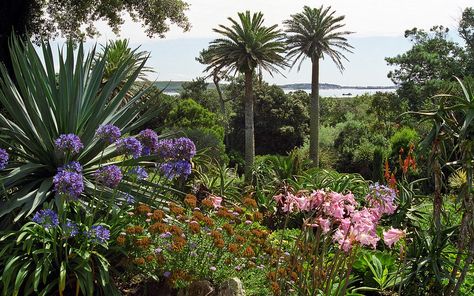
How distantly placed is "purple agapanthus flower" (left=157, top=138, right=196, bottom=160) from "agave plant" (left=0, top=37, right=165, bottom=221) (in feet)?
2.02

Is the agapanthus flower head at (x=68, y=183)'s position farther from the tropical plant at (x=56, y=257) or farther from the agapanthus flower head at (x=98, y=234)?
the agapanthus flower head at (x=98, y=234)

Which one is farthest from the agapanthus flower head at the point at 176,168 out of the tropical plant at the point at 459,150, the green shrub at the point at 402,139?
the green shrub at the point at 402,139

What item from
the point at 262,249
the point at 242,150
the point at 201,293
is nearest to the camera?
the point at 201,293

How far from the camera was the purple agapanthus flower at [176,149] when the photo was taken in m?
4.45

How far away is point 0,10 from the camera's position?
12.8 meters

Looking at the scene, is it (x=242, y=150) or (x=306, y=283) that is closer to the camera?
(x=306, y=283)

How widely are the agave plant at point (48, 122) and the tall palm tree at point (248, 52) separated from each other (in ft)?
84.9

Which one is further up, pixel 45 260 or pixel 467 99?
pixel 467 99

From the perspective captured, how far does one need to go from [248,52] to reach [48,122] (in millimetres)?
26872

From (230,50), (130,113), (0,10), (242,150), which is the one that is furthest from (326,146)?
(130,113)

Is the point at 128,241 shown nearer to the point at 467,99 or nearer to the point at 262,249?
the point at 262,249

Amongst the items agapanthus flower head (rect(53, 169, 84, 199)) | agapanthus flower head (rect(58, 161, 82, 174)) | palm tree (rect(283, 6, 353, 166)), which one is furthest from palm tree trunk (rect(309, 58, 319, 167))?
agapanthus flower head (rect(53, 169, 84, 199))

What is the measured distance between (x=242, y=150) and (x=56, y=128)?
37.7 m

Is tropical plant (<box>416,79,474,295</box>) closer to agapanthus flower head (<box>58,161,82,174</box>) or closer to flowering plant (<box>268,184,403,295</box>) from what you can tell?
flowering plant (<box>268,184,403,295</box>)
